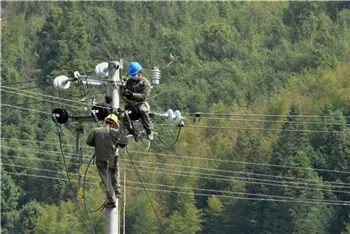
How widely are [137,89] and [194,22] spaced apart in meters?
158

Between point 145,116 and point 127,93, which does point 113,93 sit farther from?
point 145,116

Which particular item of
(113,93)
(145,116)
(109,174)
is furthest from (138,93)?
(109,174)

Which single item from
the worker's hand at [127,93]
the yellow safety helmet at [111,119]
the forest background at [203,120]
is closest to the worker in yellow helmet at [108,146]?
the yellow safety helmet at [111,119]

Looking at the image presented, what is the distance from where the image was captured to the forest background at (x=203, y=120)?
326ft

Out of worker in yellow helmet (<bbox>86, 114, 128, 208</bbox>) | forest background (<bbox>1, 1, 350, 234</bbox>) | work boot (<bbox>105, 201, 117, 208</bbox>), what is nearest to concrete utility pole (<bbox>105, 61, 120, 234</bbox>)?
work boot (<bbox>105, 201, 117, 208</bbox>)

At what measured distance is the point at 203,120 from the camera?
125188 millimetres

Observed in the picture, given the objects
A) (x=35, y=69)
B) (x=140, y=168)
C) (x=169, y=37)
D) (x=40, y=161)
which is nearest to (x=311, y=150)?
(x=140, y=168)

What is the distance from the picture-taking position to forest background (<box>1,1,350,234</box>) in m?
99.3

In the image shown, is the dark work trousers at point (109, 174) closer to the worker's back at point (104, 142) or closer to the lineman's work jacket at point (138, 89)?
the worker's back at point (104, 142)

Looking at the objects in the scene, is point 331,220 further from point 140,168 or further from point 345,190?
point 140,168

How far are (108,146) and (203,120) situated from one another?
96.9 meters

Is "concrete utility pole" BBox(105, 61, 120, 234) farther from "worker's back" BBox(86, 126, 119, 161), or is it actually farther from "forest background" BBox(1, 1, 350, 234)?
"forest background" BBox(1, 1, 350, 234)

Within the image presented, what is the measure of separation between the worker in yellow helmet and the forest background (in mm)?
28042

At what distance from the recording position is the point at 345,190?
96438 millimetres
